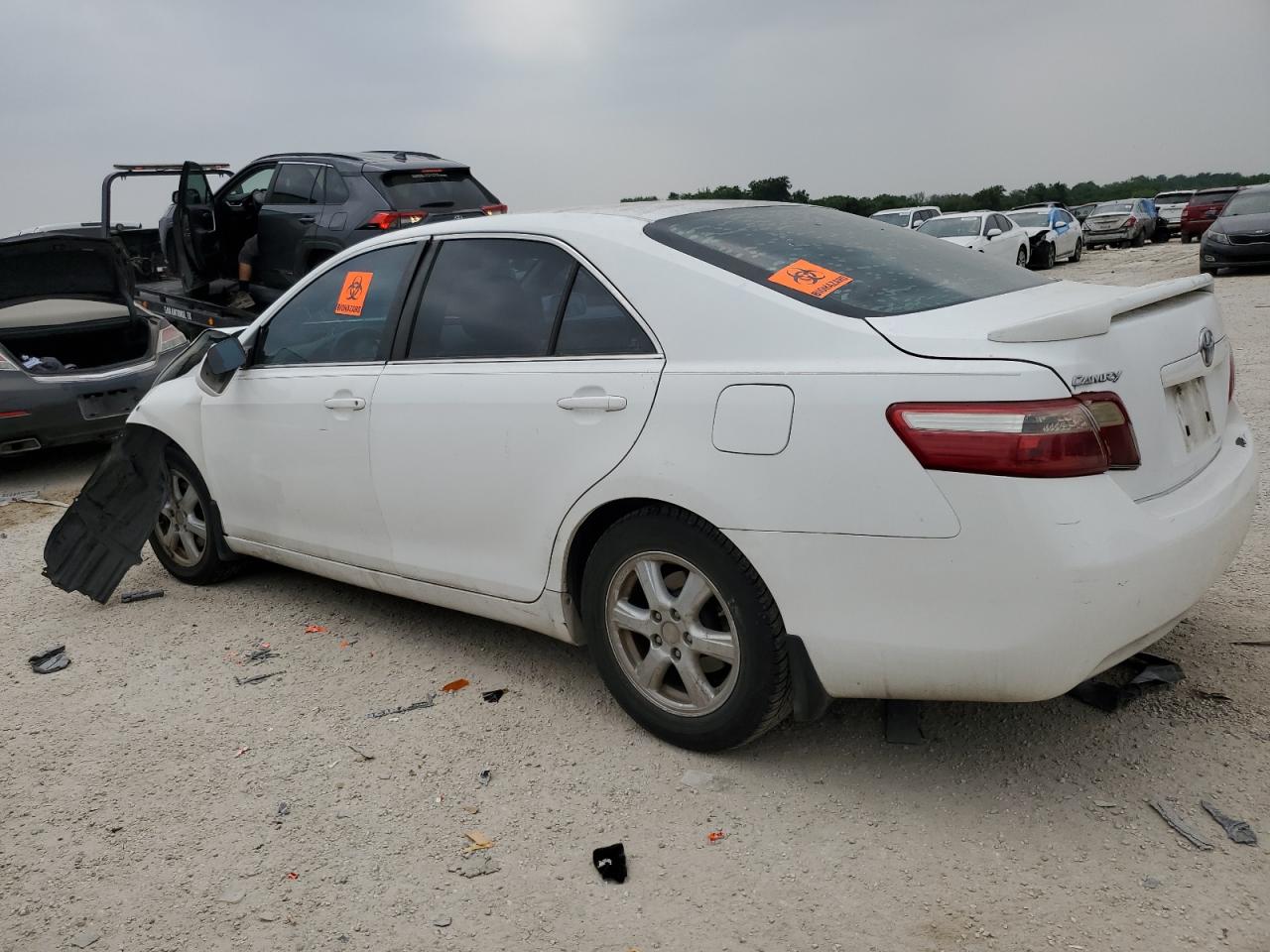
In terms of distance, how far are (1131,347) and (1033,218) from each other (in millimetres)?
25075

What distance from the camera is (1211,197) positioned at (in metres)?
30.2

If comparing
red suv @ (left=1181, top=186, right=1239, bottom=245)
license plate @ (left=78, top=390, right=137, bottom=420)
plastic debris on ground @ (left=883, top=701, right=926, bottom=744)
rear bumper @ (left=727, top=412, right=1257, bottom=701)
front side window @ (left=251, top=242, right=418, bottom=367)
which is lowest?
red suv @ (left=1181, top=186, right=1239, bottom=245)

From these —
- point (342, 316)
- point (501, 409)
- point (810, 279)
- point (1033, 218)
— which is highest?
point (810, 279)

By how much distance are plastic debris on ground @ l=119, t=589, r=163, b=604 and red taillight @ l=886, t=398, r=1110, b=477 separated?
4.02m

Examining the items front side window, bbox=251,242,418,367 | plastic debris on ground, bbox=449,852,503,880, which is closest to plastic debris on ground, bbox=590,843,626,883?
plastic debris on ground, bbox=449,852,503,880

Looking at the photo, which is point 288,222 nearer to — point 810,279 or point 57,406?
point 57,406

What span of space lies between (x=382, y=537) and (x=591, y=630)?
Answer: 3.45 feet

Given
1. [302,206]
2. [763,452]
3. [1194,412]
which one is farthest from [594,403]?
[302,206]

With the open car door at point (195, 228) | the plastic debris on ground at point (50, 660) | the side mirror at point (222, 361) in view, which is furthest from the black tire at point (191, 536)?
the open car door at point (195, 228)

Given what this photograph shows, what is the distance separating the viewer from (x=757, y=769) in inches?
126

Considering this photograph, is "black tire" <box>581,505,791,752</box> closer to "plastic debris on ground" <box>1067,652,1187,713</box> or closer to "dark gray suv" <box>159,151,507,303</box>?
"plastic debris on ground" <box>1067,652,1187,713</box>

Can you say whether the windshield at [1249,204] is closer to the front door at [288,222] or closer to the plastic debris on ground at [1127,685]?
the front door at [288,222]

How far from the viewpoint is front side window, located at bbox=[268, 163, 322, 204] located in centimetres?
1018

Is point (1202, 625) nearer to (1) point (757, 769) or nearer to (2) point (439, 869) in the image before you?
(1) point (757, 769)
